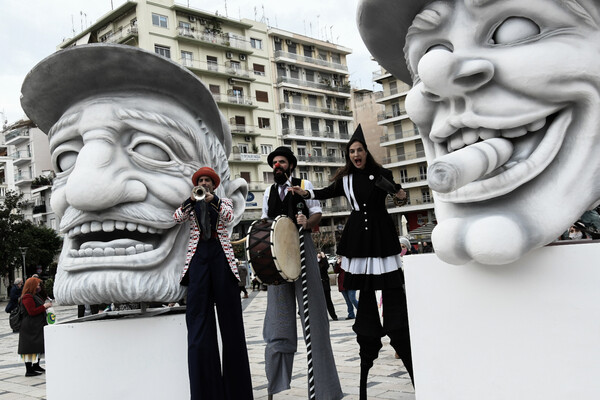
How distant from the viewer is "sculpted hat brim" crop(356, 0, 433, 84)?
2.30m

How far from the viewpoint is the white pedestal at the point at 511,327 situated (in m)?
1.79

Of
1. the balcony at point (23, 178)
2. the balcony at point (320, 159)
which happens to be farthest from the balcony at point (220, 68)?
the balcony at point (23, 178)

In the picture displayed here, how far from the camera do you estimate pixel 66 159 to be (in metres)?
3.75

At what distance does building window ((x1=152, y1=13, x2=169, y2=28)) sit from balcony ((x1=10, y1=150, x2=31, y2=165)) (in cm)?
2201

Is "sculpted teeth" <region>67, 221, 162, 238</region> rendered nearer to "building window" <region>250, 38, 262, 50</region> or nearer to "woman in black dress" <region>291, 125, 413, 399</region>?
"woman in black dress" <region>291, 125, 413, 399</region>

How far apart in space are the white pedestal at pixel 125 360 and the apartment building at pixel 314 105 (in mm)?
35328

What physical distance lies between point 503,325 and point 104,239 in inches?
104

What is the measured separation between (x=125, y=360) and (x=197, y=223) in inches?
37.7

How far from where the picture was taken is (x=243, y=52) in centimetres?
3872

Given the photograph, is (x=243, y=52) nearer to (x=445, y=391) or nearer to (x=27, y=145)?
(x=27, y=145)

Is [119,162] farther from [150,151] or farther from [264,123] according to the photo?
[264,123]

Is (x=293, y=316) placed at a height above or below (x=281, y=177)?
below

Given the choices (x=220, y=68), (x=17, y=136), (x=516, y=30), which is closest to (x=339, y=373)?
(x=516, y=30)

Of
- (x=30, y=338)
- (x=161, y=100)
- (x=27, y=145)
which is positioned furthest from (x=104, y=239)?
(x=27, y=145)
